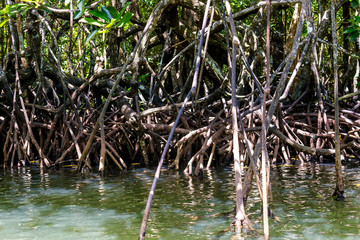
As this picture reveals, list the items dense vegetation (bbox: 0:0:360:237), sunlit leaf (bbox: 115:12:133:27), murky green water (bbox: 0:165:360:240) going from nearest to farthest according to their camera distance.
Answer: murky green water (bbox: 0:165:360:240), sunlit leaf (bbox: 115:12:133:27), dense vegetation (bbox: 0:0:360:237)

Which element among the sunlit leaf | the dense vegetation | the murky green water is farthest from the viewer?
the dense vegetation

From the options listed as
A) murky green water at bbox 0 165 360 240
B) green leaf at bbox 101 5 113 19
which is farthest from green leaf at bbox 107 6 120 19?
murky green water at bbox 0 165 360 240

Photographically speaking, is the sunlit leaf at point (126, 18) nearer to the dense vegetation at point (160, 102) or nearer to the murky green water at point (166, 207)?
the murky green water at point (166, 207)

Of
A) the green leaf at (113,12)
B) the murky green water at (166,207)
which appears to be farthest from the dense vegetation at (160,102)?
the green leaf at (113,12)

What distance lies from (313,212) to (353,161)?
10.0 ft

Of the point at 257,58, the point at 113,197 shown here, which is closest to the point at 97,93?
the point at 257,58

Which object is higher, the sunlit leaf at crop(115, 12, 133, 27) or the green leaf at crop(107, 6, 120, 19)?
the green leaf at crop(107, 6, 120, 19)

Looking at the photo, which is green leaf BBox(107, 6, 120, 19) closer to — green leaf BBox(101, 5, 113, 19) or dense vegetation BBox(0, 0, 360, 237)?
green leaf BBox(101, 5, 113, 19)

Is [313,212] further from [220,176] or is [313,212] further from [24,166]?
[24,166]

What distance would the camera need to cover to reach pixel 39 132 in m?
6.50

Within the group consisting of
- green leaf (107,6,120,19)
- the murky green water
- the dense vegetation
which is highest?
green leaf (107,6,120,19)

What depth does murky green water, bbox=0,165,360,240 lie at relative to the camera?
9.09 ft

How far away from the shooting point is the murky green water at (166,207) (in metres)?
2.77

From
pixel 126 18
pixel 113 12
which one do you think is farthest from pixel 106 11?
pixel 126 18
